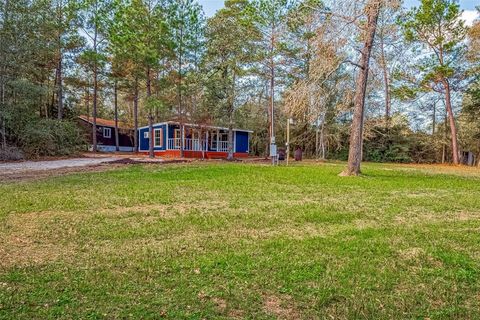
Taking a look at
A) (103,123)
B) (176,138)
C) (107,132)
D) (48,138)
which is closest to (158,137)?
(176,138)

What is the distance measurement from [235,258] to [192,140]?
18839 millimetres

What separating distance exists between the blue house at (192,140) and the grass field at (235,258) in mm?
14320

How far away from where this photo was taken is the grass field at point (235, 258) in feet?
6.70

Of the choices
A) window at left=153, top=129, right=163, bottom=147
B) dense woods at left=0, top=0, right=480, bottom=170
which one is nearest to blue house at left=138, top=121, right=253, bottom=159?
window at left=153, top=129, right=163, bottom=147

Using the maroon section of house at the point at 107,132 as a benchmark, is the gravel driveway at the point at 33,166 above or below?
below

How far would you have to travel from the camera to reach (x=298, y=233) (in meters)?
3.66

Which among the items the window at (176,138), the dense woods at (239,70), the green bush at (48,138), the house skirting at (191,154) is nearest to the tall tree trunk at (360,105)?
the dense woods at (239,70)

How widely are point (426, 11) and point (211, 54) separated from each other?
38.3 feet

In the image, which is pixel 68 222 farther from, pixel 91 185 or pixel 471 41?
pixel 471 41

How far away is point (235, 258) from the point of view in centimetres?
282

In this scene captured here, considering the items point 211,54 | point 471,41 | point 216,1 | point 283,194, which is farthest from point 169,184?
point 471,41

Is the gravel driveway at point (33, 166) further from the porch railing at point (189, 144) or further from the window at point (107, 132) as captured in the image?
the window at point (107, 132)

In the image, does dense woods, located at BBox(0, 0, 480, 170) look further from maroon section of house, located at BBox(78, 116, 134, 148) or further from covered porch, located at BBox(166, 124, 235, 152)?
maroon section of house, located at BBox(78, 116, 134, 148)

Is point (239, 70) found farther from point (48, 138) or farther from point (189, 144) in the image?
point (48, 138)
